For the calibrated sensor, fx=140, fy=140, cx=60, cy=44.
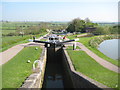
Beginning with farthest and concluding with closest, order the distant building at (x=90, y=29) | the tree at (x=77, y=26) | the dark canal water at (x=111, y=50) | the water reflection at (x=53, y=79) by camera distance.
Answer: the tree at (x=77, y=26) → the distant building at (x=90, y=29) → the dark canal water at (x=111, y=50) → the water reflection at (x=53, y=79)

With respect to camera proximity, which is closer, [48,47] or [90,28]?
[48,47]

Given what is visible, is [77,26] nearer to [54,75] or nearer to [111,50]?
[111,50]

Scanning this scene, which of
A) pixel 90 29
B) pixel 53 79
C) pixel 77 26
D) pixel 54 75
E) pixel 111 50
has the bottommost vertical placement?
pixel 53 79

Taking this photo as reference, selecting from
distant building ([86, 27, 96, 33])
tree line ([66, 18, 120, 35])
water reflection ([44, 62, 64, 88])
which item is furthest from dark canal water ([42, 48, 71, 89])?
distant building ([86, 27, 96, 33])

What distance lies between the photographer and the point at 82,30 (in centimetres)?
5003

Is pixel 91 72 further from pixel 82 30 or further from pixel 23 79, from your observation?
pixel 82 30

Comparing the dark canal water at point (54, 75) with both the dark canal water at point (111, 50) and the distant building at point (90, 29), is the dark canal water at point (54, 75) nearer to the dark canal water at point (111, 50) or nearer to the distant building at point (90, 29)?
the dark canal water at point (111, 50)

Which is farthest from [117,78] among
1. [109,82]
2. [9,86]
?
[9,86]

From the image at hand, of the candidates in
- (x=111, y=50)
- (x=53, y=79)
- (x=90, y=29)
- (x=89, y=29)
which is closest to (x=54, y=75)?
(x=53, y=79)

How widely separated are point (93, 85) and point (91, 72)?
222 centimetres

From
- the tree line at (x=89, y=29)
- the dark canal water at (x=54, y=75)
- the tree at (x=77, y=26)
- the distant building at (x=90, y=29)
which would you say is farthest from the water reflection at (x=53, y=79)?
the tree at (x=77, y=26)

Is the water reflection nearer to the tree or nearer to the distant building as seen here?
the distant building

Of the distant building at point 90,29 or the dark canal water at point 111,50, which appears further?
the distant building at point 90,29

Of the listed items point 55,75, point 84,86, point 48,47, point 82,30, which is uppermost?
point 82,30
